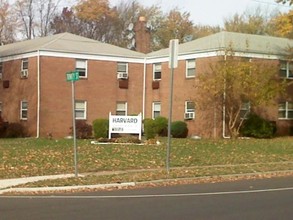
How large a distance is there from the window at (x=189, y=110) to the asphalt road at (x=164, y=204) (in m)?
24.8

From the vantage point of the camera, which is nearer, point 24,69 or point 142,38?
point 24,69

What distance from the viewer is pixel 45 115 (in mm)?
41125

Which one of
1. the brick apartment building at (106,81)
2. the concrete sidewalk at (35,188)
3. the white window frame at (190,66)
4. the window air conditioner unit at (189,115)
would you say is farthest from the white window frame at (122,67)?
the concrete sidewalk at (35,188)

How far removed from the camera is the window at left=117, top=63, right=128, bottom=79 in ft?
144

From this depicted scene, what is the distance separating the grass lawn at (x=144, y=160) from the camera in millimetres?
18828

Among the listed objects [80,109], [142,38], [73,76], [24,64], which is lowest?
[80,109]

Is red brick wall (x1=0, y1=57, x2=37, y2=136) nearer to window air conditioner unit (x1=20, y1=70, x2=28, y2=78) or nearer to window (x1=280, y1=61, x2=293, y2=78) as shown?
window air conditioner unit (x1=20, y1=70, x2=28, y2=78)

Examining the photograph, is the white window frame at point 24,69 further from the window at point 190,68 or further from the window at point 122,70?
the window at point 190,68

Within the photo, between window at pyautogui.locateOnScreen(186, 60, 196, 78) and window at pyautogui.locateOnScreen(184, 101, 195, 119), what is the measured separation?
178 cm

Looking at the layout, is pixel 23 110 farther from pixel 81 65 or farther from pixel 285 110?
pixel 285 110

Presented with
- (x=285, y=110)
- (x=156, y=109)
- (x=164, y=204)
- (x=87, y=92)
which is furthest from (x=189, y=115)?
(x=164, y=204)

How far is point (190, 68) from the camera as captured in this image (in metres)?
41.9

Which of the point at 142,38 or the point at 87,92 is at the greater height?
the point at 142,38

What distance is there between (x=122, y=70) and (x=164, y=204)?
32.2 meters
